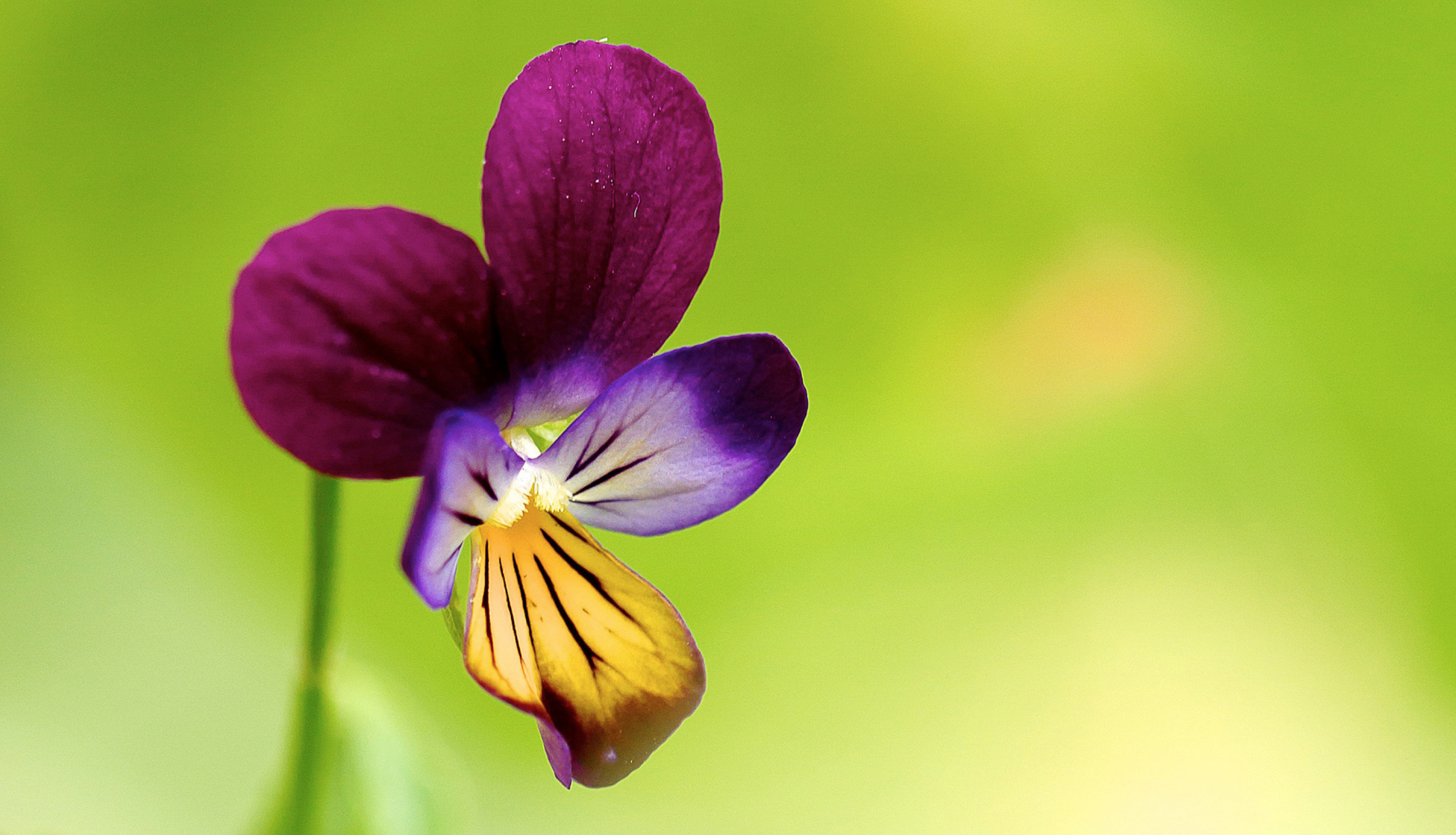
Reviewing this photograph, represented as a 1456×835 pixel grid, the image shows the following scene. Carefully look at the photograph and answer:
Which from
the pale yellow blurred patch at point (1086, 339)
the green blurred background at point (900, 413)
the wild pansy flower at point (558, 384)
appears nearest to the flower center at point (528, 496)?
the wild pansy flower at point (558, 384)

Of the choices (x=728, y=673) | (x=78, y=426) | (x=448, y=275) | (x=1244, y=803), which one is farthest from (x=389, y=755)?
(x=1244, y=803)

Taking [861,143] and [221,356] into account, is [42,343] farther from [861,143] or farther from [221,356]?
[861,143]

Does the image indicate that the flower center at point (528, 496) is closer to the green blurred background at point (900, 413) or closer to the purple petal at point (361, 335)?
the purple petal at point (361, 335)

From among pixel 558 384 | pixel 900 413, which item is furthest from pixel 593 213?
pixel 900 413

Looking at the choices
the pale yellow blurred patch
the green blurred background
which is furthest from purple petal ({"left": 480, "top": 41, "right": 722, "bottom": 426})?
the pale yellow blurred patch

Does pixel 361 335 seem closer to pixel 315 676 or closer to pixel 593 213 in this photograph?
pixel 593 213

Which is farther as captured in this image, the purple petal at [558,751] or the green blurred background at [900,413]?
the green blurred background at [900,413]

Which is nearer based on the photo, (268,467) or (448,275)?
(448,275)
